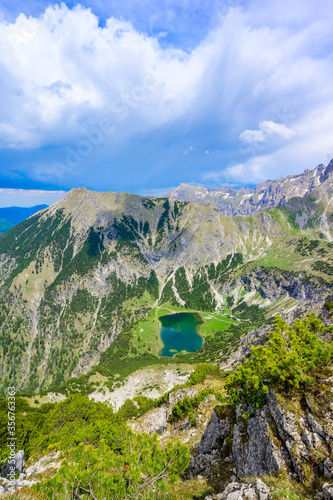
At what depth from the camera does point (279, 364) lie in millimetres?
16703

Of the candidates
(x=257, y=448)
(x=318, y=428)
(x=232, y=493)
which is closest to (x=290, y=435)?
(x=318, y=428)

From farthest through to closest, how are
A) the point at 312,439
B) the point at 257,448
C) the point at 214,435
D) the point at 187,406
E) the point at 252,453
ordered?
the point at 187,406 < the point at 214,435 < the point at 252,453 < the point at 257,448 < the point at 312,439

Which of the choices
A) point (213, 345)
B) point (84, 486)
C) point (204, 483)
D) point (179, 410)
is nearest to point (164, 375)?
point (179, 410)

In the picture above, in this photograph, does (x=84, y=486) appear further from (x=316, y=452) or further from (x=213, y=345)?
(x=213, y=345)

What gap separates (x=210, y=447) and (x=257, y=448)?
361 inches

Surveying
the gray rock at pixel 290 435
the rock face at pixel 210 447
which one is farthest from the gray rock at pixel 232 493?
the rock face at pixel 210 447

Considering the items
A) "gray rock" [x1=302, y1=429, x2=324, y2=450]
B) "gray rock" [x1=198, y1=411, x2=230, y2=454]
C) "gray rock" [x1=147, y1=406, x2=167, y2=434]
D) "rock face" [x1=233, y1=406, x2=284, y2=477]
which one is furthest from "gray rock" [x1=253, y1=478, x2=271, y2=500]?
"gray rock" [x1=147, y1=406, x2=167, y2=434]

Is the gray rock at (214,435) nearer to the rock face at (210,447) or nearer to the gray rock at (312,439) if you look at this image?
the rock face at (210,447)

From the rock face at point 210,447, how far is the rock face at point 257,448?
3564 millimetres

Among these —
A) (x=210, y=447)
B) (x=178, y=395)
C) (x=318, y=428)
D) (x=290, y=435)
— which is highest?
(x=318, y=428)

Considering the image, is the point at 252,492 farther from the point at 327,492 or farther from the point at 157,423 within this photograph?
the point at 157,423

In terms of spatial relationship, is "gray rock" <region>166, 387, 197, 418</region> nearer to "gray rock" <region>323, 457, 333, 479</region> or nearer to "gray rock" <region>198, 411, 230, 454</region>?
"gray rock" <region>198, 411, 230, 454</region>

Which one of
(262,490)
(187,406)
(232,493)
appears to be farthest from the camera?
(187,406)

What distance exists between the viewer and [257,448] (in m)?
16.5
